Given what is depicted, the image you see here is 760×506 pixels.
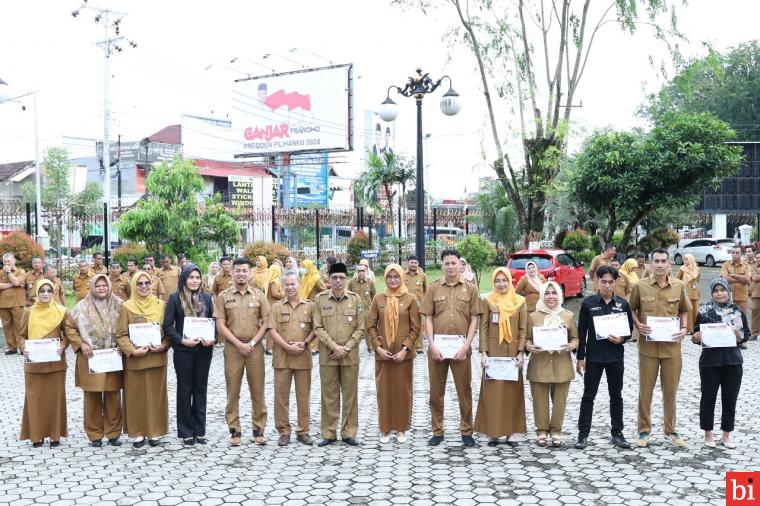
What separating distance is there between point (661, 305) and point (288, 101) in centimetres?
3439

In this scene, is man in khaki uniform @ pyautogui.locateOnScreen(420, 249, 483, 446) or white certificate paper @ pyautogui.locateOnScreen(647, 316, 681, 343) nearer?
white certificate paper @ pyautogui.locateOnScreen(647, 316, 681, 343)

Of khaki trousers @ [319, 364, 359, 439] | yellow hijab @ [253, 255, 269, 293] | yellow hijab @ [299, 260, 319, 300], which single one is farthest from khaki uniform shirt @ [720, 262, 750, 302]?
khaki trousers @ [319, 364, 359, 439]

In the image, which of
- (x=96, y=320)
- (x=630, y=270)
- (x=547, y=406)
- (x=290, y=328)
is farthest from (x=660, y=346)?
(x=630, y=270)

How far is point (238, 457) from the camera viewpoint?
22.0 feet

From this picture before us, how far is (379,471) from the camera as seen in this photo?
6.23 meters

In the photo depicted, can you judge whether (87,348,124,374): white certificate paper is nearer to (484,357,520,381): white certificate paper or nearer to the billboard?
(484,357,520,381): white certificate paper

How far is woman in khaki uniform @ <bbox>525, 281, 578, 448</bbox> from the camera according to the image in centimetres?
685

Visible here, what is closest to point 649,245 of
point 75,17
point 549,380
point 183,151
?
point 549,380

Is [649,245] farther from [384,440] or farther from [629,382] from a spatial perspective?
[384,440]

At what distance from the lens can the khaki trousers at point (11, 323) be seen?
1302 centimetres

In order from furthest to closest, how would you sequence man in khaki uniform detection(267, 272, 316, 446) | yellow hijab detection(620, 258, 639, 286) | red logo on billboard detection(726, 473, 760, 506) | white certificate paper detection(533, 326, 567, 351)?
yellow hijab detection(620, 258, 639, 286)
man in khaki uniform detection(267, 272, 316, 446)
white certificate paper detection(533, 326, 567, 351)
red logo on billboard detection(726, 473, 760, 506)

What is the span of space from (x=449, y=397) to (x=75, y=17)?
1101 inches

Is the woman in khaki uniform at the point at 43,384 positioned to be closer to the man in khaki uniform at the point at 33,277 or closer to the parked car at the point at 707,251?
the man in khaki uniform at the point at 33,277

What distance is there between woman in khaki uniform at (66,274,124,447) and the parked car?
3098 cm
